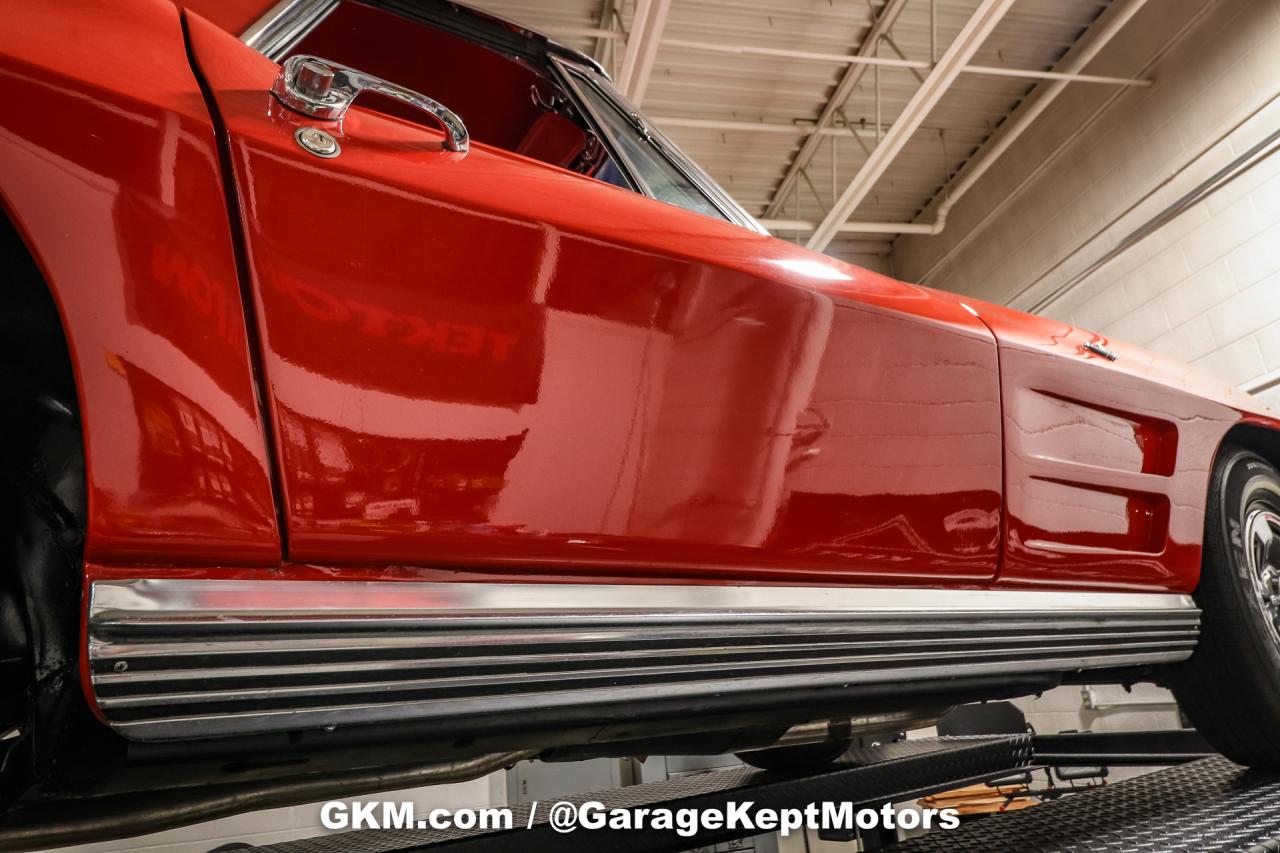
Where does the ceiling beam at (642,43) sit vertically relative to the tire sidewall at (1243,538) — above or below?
above

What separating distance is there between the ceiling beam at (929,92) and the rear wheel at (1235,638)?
15.1 feet

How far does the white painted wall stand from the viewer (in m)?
6.24

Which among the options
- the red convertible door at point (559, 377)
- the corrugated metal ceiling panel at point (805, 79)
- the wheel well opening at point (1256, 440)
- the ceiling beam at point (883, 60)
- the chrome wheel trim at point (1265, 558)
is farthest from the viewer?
the corrugated metal ceiling panel at point (805, 79)

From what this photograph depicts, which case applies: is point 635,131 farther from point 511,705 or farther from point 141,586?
point 141,586

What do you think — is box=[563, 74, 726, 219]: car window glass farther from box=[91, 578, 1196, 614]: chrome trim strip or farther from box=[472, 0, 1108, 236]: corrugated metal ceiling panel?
box=[472, 0, 1108, 236]: corrugated metal ceiling panel

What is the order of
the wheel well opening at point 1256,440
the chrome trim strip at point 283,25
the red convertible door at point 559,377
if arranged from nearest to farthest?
the red convertible door at point 559,377 < the chrome trim strip at point 283,25 < the wheel well opening at point 1256,440

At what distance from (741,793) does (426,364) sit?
170cm

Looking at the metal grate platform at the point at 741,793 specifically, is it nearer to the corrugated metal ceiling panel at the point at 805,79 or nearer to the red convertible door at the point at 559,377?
the red convertible door at the point at 559,377

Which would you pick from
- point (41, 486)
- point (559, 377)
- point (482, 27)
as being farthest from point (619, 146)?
point (41, 486)

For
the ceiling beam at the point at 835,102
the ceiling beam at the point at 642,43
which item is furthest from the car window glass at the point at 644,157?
the ceiling beam at the point at 835,102

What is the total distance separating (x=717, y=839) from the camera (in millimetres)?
2020

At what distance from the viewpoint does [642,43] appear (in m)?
5.61

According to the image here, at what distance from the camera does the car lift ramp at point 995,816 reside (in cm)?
145

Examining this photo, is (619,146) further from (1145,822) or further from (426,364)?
(1145,822)
